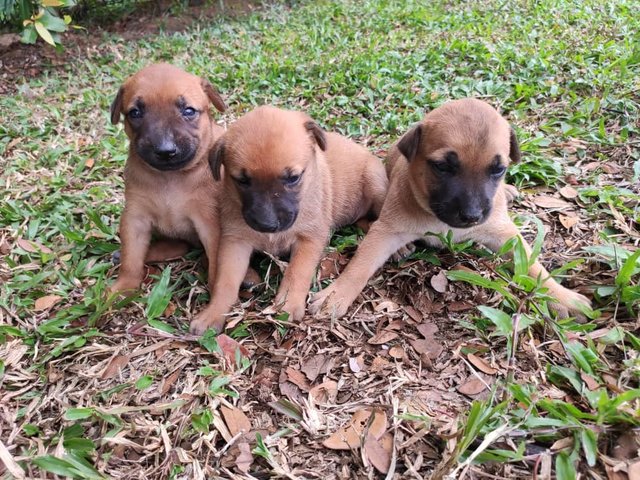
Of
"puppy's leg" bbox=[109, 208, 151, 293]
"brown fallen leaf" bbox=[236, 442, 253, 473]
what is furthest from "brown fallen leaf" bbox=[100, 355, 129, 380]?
"brown fallen leaf" bbox=[236, 442, 253, 473]

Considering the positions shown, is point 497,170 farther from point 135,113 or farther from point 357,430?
point 135,113

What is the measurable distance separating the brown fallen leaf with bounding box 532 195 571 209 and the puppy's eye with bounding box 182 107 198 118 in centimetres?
283

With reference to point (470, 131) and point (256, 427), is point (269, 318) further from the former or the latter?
A: point (470, 131)

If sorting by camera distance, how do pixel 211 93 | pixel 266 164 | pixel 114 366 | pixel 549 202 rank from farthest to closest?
pixel 549 202 < pixel 211 93 < pixel 266 164 < pixel 114 366

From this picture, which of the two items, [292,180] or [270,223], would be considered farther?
[292,180]

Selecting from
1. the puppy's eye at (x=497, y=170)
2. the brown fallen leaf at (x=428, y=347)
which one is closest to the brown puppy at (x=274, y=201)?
the brown fallen leaf at (x=428, y=347)

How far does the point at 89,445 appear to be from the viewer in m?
2.53

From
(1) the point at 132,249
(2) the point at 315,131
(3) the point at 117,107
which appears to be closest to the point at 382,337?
(2) the point at 315,131

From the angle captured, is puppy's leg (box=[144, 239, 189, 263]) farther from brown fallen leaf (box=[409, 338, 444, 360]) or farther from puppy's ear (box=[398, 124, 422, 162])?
brown fallen leaf (box=[409, 338, 444, 360])

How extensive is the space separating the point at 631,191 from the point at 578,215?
1.77 feet

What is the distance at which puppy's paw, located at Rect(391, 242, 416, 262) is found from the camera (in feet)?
12.5

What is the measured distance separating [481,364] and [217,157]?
2.15 m

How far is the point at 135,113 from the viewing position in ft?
11.9

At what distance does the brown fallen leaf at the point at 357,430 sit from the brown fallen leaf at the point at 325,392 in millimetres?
205
